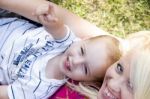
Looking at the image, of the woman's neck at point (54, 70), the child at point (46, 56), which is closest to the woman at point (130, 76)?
the child at point (46, 56)

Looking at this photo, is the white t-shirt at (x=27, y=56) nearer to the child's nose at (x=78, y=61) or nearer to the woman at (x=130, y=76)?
the child's nose at (x=78, y=61)

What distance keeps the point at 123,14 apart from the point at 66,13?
2.04 ft

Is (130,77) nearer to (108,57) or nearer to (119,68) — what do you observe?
(119,68)

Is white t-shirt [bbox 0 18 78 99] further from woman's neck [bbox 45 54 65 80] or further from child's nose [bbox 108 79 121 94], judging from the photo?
child's nose [bbox 108 79 121 94]

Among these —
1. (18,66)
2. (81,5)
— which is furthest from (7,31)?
(81,5)

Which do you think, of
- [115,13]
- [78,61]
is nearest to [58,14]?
[78,61]

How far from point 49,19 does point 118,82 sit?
1.17 feet

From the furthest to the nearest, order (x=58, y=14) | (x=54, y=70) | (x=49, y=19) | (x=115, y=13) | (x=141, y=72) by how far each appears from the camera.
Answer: (x=115, y=13), (x=58, y=14), (x=54, y=70), (x=49, y=19), (x=141, y=72)

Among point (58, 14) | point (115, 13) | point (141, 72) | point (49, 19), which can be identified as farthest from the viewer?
point (115, 13)

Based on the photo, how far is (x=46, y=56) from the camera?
1.88 meters

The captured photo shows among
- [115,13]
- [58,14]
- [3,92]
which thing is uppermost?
[58,14]

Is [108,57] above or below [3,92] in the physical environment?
above

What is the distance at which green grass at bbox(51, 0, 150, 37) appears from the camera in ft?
8.09

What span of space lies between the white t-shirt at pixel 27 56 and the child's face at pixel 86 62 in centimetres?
10
